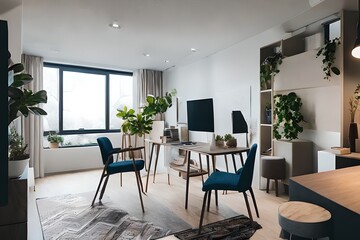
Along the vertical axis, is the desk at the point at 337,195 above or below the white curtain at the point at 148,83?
below

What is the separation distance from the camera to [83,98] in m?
5.78

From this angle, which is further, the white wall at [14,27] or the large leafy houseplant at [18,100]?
the white wall at [14,27]

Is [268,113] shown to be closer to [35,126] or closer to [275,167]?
[275,167]

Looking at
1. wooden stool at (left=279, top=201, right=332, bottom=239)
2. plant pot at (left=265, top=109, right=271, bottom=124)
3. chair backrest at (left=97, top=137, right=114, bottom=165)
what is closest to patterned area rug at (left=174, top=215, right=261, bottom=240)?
wooden stool at (left=279, top=201, right=332, bottom=239)

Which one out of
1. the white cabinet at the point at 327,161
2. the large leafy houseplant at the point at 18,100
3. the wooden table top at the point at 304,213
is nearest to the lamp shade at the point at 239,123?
the white cabinet at the point at 327,161

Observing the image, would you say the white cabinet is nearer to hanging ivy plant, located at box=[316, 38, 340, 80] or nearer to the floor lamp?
hanging ivy plant, located at box=[316, 38, 340, 80]

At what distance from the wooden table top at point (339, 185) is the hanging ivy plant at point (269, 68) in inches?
82.4

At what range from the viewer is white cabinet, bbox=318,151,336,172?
2.72 m

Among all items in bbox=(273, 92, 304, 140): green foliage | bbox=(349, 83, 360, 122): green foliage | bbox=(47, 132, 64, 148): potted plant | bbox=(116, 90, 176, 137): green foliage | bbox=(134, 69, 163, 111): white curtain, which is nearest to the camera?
bbox=(349, 83, 360, 122): green foliage

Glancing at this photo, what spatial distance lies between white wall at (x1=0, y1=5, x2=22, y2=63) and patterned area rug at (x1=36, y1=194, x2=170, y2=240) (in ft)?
6.39

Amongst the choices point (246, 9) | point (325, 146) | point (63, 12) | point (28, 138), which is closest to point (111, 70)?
point (28, 138)

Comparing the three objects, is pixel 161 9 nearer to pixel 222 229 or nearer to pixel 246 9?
pixel 246 9

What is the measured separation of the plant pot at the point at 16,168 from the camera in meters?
1.88

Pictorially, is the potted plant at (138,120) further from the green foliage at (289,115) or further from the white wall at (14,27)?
the green foliage at (289,115)
